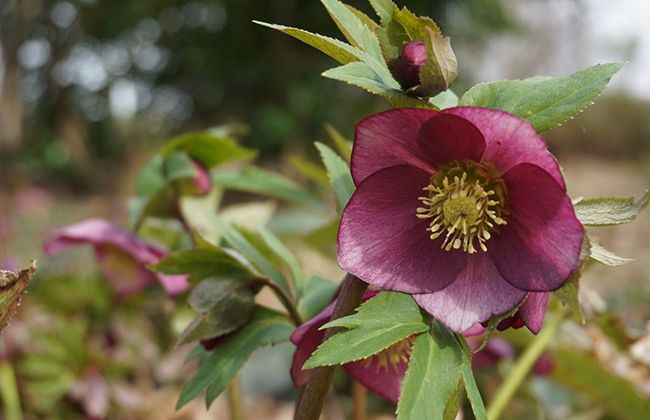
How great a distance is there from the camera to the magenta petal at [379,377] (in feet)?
1.64

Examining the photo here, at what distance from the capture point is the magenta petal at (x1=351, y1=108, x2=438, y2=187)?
361mm

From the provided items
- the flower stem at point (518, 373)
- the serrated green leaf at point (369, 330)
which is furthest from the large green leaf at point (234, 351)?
the flower stem at point (518, 373)

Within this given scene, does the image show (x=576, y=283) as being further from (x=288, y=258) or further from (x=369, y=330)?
(x=288, y=258)

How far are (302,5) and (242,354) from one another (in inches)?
273

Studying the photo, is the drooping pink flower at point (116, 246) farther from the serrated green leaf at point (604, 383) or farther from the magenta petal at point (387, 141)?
the serrated green leaf at point (604, 383)

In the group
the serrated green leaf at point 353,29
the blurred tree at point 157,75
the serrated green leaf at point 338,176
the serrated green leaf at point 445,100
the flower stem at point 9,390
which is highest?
the serrated green leaf at point 353,29

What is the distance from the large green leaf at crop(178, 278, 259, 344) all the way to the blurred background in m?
0.32

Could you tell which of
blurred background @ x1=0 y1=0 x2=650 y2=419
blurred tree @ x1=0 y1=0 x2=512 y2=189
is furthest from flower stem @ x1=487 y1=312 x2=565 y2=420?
blurred tree @ x1=0 y1=0 x2=512 y2=189

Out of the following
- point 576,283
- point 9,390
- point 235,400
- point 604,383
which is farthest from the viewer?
point 9,390

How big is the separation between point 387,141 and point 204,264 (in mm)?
176

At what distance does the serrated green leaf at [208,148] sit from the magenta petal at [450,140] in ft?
1.08

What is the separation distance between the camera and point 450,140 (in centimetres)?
37

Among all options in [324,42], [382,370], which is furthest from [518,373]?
[324,42]

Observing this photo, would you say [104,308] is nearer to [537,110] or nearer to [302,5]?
[537,110]
